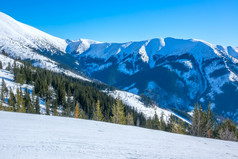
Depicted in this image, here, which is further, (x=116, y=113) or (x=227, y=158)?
(x=116, y=113)

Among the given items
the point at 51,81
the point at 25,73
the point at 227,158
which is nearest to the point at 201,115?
the point at 227,158

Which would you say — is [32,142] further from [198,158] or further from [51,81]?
[51,81]

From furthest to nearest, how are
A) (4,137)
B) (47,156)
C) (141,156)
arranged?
(4,137), (141,156), (47,156)

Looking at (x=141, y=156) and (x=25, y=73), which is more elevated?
(x=25, y=73)

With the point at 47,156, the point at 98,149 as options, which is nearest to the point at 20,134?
the point at 47,156

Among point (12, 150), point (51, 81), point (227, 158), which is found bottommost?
point (227, 158)

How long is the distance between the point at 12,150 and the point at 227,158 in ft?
44.7

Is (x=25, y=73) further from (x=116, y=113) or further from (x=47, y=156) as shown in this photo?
(x=47, y=156)

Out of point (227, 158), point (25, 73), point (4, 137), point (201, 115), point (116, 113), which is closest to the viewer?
point (4, 137)

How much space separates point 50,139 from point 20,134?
2.41 m

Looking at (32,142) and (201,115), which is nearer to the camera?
(32,142)

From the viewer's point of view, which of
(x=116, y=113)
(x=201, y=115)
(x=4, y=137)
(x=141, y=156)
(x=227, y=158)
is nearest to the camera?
(x=141, y=156)

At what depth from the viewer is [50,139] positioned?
34.8ft

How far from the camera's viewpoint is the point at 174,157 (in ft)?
31.8
